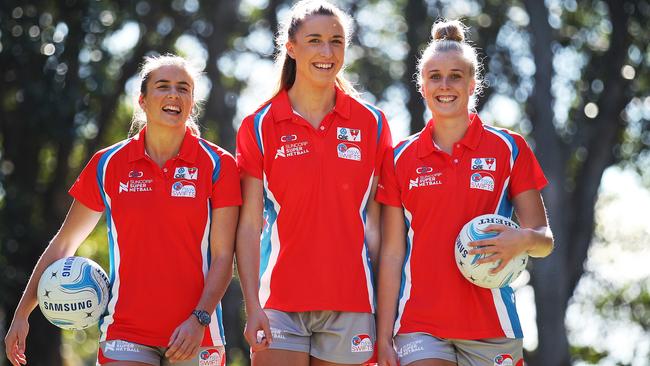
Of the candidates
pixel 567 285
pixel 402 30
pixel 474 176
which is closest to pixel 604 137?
pixel 567 285

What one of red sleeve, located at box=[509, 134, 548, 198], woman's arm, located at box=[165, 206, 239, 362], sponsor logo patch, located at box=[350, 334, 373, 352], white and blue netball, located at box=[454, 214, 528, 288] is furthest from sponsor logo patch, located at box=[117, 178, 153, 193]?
red sleeve, located at box=[509, 134, 548, 198]

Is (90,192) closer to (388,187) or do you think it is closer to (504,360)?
(388,187)

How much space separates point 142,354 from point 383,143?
1.97m

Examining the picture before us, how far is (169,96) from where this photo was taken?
6.34m

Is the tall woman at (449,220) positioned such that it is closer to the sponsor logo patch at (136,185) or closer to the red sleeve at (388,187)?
the red sleeve at (388,187)

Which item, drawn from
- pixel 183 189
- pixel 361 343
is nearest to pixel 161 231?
pixel 183 189

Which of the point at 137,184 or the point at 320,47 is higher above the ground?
the point at 320,47

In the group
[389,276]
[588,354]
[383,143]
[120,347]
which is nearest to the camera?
[120,347]

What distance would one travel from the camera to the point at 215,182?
6289 mm

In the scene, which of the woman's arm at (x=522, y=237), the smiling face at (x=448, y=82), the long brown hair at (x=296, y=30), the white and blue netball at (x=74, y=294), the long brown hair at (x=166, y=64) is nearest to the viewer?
the woman's arm at (x=522, y=237)

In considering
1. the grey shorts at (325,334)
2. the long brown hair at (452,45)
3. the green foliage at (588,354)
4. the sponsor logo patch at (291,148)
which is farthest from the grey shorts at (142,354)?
the green foliage at (588,354)

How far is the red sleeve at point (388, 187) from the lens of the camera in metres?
6.29

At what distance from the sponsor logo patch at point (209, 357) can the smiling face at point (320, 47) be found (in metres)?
1.75

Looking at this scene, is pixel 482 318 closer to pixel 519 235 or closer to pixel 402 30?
pixel 519 235
